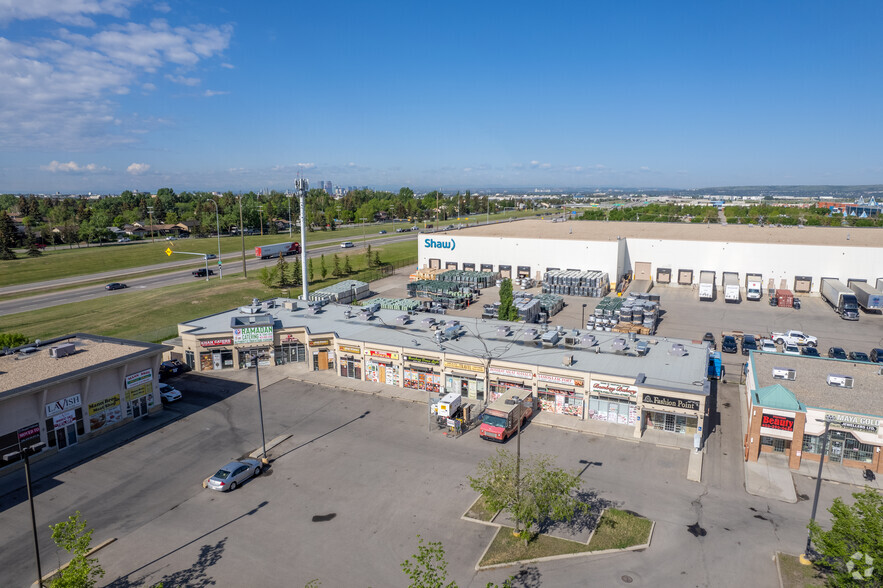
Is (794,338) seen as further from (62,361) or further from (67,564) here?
(62,361)

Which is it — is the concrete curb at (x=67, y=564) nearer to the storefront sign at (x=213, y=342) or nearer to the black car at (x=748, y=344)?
the storefront sign at (x=213, y=342)

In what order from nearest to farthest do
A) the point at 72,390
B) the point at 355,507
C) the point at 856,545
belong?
the point at 856,545 < the point at 355,507 < the point at 72,390

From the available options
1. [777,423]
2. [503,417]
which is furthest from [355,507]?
[777,423]

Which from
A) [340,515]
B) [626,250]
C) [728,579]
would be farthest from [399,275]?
[728,579]

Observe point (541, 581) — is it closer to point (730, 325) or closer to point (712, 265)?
point (730, 325)

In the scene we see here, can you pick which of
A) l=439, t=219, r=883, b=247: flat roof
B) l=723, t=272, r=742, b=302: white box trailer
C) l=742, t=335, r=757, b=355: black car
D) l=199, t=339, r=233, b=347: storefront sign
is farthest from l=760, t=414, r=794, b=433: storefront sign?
l=439, t=219, r=883, b=247: flat roof

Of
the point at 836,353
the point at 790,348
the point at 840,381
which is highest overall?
the point at 840,381
